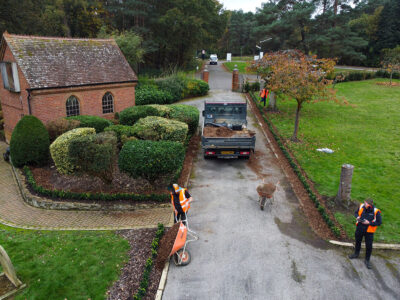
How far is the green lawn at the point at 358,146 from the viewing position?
12312 millimetres

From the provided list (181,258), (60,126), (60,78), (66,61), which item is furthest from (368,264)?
(66,61)

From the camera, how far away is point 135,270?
859 cm

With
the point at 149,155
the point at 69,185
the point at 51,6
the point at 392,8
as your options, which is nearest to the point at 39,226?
the point at 69,185

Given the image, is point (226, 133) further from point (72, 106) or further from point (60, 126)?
point (72, 106)

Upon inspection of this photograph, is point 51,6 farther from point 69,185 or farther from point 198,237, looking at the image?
point 198,237

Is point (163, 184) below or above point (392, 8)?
below

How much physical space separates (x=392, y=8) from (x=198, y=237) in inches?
2531

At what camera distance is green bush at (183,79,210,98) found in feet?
109

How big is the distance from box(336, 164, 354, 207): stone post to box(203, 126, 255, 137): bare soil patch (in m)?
5.39

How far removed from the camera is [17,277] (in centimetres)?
830

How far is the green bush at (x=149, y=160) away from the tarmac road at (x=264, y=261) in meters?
1.94

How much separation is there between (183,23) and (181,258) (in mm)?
37121

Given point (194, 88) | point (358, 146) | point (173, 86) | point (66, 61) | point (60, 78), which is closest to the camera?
point (358, 146)

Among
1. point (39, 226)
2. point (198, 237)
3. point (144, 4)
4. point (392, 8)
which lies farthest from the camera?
point (392, 8)
